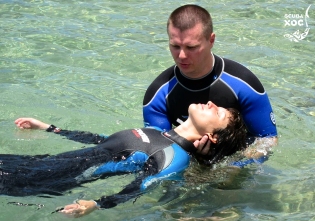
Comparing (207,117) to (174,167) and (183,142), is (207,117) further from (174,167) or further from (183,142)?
(174,167)

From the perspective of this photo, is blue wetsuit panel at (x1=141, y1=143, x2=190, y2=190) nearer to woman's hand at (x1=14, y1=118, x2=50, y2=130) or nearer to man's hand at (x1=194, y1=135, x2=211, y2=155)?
man's hand at (x1=194, y1=135, x2=211, y2=155)

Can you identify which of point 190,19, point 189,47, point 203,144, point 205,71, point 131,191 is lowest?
point 131,191

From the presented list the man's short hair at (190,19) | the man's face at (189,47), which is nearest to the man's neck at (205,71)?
the man's face at (189,47)

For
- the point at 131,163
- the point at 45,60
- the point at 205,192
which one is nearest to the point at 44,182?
the point at 131,163

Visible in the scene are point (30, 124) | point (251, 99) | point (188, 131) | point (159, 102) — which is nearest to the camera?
point (188, 131)

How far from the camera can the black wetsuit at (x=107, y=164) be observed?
14.7 feet

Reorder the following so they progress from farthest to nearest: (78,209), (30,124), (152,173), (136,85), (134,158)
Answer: (136,85), (30,124), (134,158), (152,173), (78,209)

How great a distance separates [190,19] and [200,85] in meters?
0.61

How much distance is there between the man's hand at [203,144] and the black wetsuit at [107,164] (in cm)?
6

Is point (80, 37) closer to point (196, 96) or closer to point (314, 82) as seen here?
point (314, 82)

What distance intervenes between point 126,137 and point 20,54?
3.94 m

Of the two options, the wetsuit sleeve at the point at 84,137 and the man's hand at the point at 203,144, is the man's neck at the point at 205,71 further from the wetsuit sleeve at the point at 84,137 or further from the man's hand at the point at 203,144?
the wetsuit sleeve at the point at 84,137

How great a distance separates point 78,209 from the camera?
13.2ft

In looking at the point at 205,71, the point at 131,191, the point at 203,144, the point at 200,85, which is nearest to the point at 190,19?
the point at 205,71
